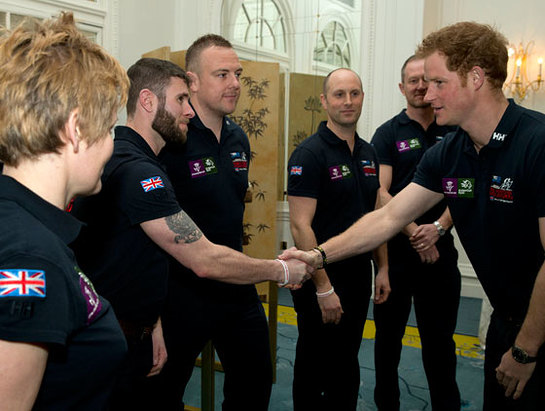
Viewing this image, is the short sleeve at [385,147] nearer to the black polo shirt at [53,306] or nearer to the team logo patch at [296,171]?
the team logo patch at [296,171]

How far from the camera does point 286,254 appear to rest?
2.13 metres

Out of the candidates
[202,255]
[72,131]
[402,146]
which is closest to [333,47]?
[402,146]

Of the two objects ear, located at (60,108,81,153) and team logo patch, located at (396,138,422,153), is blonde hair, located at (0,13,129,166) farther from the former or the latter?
team logo patch, located at (396,138,422,153)

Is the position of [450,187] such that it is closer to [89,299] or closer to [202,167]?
[202,167]

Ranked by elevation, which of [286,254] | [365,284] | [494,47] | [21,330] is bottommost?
[365,284]

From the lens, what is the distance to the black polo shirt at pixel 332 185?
231 cm

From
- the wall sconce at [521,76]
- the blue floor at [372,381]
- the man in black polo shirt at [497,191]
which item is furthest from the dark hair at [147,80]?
the wall sconce at [521,76]

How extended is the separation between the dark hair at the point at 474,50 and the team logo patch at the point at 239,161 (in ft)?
Result: 3.10

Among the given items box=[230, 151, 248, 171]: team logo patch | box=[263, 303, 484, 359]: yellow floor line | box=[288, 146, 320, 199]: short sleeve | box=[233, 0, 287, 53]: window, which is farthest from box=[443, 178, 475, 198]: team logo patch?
box=[233, 0, 287, 53]: window

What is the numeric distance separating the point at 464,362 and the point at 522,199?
2203 mm

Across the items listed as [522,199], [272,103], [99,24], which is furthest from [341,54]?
[522,199]

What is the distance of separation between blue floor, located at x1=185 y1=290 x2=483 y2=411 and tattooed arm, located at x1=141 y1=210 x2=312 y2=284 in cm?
120

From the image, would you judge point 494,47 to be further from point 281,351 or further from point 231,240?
point 281,351

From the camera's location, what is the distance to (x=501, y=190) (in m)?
1.62
